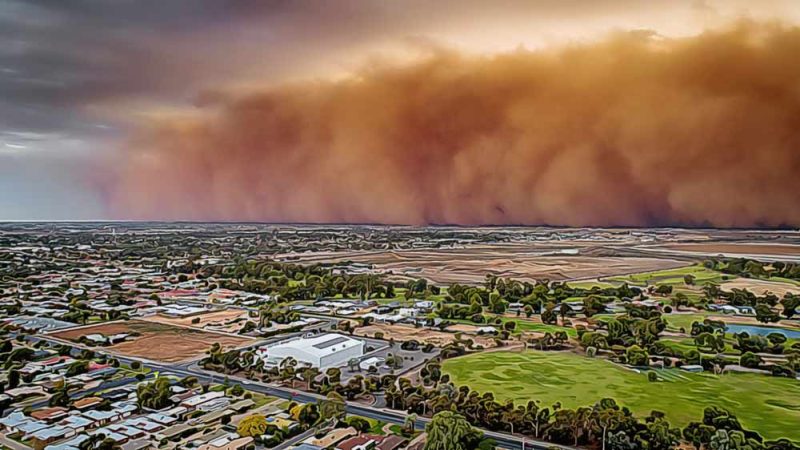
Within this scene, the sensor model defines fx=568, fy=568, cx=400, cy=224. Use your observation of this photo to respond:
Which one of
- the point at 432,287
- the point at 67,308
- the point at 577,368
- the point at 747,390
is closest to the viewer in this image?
the point at 747,390

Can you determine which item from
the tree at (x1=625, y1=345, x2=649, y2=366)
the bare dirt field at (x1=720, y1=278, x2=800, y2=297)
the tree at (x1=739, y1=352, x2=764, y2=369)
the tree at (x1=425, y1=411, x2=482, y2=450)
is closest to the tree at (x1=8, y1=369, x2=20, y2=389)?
the tree at (x1=425, y1=411, x2=482, y2=450)

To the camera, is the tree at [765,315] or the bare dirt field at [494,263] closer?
the tree at [765,315]

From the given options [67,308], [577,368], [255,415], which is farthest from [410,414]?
[67,308]

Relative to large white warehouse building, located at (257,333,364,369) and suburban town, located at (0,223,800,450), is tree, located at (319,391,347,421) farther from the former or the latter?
large white warehouse building, located at (257,333,364,369)

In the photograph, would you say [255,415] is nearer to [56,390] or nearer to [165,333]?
[56,390]

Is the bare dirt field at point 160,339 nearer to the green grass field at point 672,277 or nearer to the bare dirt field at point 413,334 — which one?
the bare dirt field at point 413,334

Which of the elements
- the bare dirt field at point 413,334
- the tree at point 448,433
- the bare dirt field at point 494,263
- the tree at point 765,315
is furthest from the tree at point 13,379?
the tree at point 765,315

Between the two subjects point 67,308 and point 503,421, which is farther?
point 67,308
